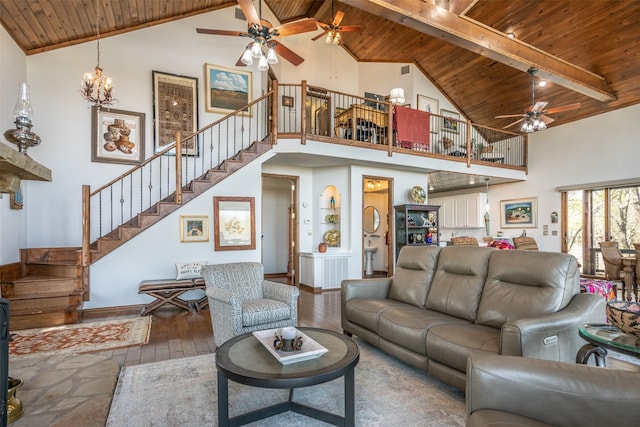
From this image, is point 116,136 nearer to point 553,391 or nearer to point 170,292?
point 170,292

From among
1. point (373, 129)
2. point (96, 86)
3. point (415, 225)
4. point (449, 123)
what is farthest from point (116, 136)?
point (449, 123)

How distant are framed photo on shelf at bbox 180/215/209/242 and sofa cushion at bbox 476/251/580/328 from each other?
419 centimetres

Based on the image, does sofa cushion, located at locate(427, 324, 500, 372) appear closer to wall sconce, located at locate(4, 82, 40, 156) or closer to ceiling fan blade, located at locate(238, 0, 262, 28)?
wall sconce, located at locate(4, 82, 40, 156)

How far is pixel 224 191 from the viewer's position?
5.46m

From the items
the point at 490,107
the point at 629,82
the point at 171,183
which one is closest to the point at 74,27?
the point at 171,183

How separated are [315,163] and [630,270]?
5.48 m

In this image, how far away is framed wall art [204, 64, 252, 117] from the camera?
243 inches

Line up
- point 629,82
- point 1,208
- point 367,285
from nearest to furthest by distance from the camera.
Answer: point 367,285
point 1,208
point 629,82

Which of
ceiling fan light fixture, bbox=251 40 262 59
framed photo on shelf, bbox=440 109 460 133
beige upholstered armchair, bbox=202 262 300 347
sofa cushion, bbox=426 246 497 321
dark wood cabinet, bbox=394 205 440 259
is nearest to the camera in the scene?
sofa cushion, bbox=426 246 497 321

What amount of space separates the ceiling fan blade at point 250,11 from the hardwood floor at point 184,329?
343 cm

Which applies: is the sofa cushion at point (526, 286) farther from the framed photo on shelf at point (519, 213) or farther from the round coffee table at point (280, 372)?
the framed photo on shelf at point (519, 213)

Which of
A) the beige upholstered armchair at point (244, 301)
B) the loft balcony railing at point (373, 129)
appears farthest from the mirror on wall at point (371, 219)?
the beige upholstered armchair at point (244, 301)

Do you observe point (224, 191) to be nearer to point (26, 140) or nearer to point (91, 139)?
point (91, 139)

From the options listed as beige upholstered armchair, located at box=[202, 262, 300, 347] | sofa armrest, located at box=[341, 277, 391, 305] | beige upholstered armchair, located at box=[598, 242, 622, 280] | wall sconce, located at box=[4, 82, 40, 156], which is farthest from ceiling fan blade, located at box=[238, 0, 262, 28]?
beige upholstered armchair, located at box=[598, 242, 622, 280]
